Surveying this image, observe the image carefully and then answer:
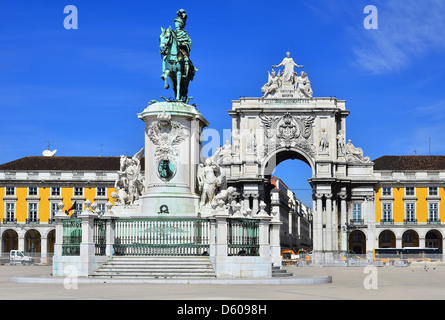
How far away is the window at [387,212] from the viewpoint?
86.9 m

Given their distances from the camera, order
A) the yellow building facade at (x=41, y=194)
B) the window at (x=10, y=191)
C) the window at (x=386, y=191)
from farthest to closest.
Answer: the window at (x=386, y=191)
the window at (x=10, y=191)
the yellow building facade at (x=41, y=194)

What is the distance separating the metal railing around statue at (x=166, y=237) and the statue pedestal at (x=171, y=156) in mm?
995

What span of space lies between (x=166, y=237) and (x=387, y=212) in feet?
218

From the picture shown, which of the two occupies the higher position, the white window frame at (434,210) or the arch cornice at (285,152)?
the arch cornice at (285,152)

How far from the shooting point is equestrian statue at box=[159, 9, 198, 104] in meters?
25.7

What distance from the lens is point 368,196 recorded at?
81812 millimetres

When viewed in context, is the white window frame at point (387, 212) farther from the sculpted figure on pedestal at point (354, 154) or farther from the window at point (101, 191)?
the window at point (101, 191)

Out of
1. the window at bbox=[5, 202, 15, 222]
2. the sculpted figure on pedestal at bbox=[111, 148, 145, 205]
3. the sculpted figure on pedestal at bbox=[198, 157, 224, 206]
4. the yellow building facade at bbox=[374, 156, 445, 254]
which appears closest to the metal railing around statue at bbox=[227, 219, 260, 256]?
the sculpted figure on pedestal at bbox=[198, 157, 224, 206]

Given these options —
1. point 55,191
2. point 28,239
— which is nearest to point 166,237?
point 55,191

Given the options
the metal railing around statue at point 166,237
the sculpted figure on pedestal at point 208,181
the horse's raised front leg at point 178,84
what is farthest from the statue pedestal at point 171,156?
the metal railing around statue at point 166,237

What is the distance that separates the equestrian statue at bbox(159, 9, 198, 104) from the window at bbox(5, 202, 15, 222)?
6205 cm
